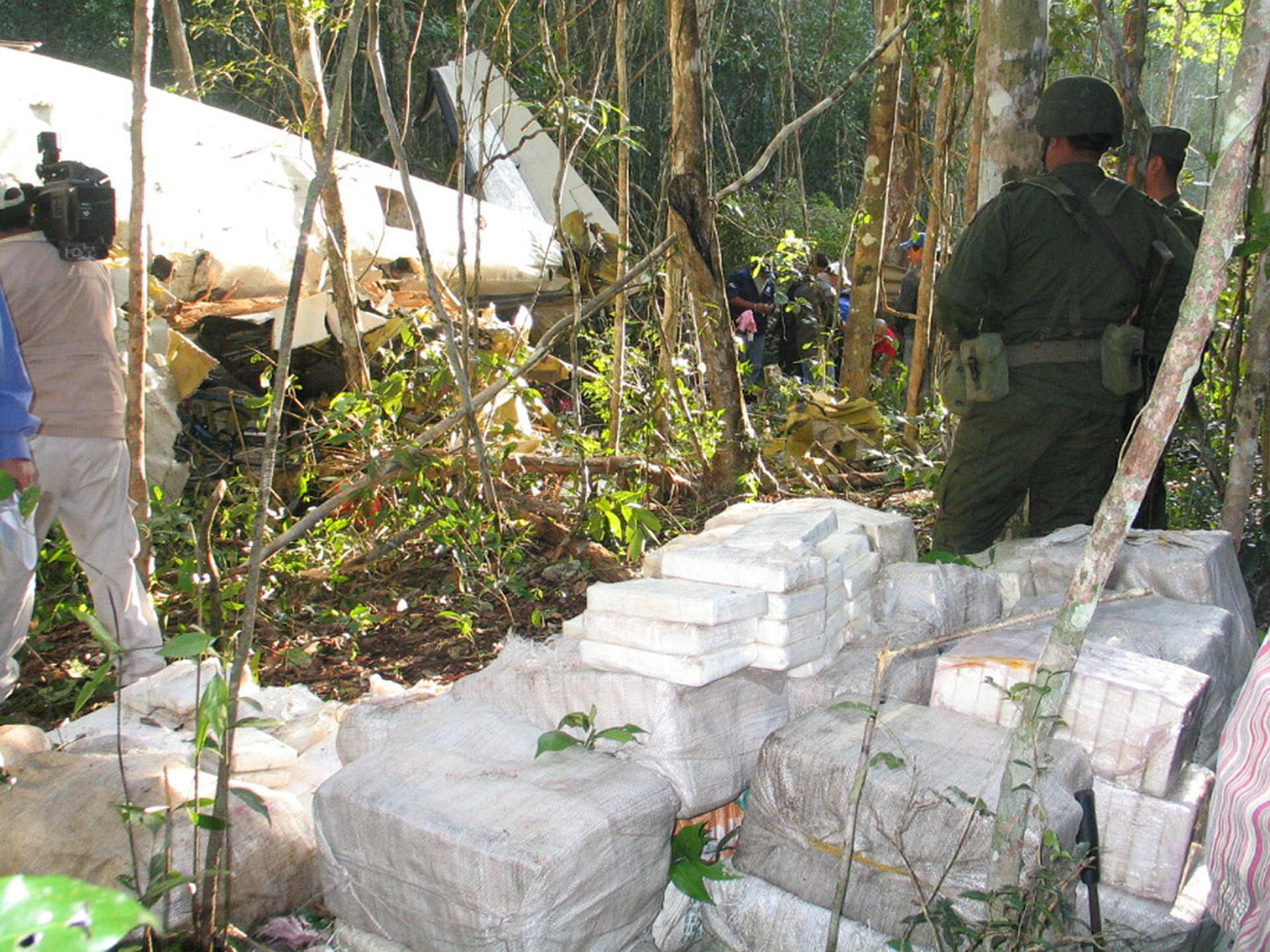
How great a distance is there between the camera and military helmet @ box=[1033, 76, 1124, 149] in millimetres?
3664

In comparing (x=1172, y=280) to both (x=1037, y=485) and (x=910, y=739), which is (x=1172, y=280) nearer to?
(x=1037, y=485)

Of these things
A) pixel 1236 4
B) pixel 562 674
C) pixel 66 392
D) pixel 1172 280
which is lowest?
pixel 562 674

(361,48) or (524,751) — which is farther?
(361,48)

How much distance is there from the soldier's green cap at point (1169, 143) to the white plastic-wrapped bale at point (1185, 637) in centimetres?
254

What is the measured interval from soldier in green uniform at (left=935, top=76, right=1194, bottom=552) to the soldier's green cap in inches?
38.5

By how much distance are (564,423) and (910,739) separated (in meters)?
4.04

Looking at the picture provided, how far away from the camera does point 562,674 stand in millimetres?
2490

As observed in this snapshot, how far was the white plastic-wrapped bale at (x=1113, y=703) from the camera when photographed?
213cm

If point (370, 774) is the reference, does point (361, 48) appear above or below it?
above

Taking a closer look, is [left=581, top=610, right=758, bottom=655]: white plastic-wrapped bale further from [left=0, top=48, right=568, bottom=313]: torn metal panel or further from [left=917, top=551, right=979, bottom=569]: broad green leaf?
[left=0, top=48, right=568, bottom=313]: torn metal panel

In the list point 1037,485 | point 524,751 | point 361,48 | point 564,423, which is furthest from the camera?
point 361,48

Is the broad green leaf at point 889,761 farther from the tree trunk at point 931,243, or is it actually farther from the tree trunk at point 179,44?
the tree trunk at point 179,44

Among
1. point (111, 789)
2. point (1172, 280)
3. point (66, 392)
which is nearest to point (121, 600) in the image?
point (66, 392)

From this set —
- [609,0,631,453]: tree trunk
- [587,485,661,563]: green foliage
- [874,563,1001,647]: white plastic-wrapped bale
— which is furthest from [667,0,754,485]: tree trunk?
[874,563,1001,647]: white plastic-wrapped bale
